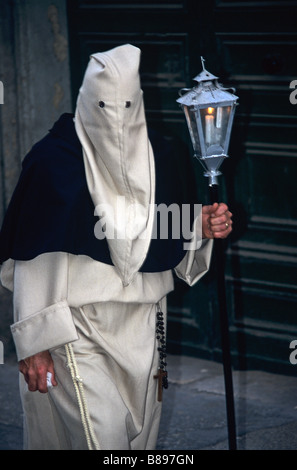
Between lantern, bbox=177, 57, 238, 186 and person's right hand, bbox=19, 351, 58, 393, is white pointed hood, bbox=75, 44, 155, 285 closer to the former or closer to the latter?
lantern, bbox=177, 57, 238, 186

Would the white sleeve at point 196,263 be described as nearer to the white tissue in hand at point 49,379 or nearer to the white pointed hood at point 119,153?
the white pointed hood at point 119,153

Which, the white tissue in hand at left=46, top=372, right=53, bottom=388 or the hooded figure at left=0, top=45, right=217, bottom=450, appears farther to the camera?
the white tissue in hand at left=46, top=372, right=53, bottom=388

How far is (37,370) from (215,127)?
4.10 feet

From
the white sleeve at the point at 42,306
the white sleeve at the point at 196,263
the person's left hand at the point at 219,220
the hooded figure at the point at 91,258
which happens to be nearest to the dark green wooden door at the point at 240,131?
the white sleeve at the point at 196,263

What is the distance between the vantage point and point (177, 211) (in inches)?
168

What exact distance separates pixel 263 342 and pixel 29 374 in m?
2.35

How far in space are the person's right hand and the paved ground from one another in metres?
1.38

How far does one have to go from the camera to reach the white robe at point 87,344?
399cm

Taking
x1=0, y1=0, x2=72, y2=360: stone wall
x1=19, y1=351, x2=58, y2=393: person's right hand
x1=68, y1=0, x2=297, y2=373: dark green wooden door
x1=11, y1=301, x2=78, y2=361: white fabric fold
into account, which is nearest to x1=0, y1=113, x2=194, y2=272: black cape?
x1=11, y1=301, x2=78, y2=361: white fabric fold

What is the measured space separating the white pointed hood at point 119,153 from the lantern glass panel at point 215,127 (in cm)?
26

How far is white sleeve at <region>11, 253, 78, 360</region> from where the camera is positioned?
3.96 m

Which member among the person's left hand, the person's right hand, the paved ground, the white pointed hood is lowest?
the paved ground

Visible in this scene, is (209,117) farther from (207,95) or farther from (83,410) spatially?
(83,410)
